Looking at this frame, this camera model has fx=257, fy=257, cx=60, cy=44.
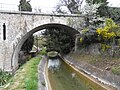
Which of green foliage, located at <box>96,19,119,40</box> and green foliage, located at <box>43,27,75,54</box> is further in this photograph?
green foliage, located at <box>43,27,75,54</box>

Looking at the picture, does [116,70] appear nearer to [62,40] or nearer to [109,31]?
[109,31]

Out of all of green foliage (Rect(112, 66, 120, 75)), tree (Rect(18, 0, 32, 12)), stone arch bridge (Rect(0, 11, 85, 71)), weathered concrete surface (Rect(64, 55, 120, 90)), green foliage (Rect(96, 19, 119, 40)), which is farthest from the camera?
tree (Rect(18, 0, 32, 12))

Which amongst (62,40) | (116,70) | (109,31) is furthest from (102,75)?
(62,40)

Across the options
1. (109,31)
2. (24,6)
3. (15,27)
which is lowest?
(109,31)

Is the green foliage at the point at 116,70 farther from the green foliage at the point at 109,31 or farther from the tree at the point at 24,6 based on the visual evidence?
the tree at the point at 24,6

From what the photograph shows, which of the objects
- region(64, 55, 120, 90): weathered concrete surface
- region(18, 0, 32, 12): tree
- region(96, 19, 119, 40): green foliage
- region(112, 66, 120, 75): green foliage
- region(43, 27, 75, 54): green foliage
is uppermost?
region(18, 0, 32, 12): tree

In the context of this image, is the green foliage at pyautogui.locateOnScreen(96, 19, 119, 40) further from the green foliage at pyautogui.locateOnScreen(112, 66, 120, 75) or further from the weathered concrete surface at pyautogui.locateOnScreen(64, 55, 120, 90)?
the green foliage at pyautogui.locateOnScreen(112, 66, 120, 75)

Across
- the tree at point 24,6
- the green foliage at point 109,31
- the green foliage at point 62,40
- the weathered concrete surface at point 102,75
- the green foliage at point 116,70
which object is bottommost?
the weathered concrete surface at point 102,75

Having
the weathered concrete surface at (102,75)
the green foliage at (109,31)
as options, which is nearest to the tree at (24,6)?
the weathered concrete surface at (102,75)

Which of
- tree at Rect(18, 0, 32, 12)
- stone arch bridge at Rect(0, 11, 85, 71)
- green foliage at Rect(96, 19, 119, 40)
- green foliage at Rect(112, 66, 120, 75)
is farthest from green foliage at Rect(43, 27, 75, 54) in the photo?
green foliage at Rect(112, 66, 120, 75)

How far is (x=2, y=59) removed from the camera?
26141 mm

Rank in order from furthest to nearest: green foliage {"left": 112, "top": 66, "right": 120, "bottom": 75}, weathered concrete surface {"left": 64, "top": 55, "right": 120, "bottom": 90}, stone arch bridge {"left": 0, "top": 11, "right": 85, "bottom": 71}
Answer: stone arch bridge {"left": 0, "top": 11, "right": 85, "bottom": 71} → green foliage {"left": 112, "top": 66, "right": 120, "bottom": 75} → weathered concrete surface {"left": 64, "top": 55, "right": 120, "bottom": 90}

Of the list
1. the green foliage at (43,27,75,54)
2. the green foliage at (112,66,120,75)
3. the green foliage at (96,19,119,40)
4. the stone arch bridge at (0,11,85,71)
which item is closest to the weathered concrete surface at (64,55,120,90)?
the green foliage at (112,66,120,75)

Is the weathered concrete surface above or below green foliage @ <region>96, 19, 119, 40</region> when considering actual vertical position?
below
